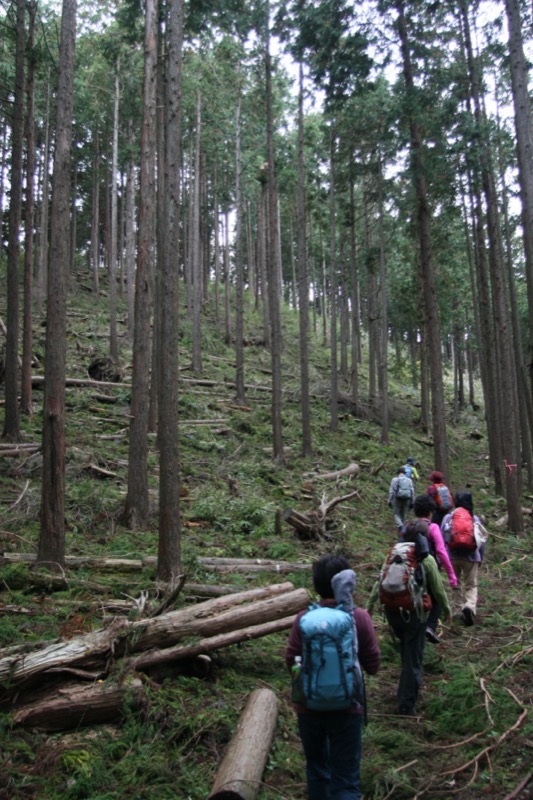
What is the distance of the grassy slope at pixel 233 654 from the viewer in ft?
14.0

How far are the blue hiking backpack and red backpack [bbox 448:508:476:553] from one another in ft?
16.3

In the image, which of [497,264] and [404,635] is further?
[497,264]

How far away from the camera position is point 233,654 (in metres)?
6.23

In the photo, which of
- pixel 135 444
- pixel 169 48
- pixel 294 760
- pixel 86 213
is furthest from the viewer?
pixel 86 213

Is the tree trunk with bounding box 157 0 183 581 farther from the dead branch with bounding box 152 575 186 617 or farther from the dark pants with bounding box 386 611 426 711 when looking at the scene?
the dark pants with bounding box 386 611 426 711

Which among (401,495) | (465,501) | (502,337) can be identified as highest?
(502,337)

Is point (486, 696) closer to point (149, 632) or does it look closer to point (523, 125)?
point (149, 632)

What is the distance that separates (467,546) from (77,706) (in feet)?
17.9

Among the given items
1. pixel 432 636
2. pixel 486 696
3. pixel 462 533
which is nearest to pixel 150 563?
pixel 432 636

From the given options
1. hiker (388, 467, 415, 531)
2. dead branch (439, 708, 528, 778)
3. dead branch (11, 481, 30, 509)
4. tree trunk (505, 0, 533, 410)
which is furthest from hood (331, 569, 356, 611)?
hiker (388, 467, 415, 531)

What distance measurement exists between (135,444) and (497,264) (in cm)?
1098

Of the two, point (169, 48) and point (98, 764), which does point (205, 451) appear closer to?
point (169, 48)

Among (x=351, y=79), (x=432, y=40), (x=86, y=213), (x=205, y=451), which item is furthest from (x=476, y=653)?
(x=86, y=213)

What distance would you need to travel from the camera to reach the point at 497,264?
50.9 ft
